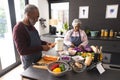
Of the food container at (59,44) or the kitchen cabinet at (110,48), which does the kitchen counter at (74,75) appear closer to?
the food container at (59,44)

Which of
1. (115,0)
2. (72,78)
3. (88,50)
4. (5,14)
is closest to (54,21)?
(5,14)

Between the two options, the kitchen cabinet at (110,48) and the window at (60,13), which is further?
the window at (60,13)

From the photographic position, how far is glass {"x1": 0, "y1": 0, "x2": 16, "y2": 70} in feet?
9.47

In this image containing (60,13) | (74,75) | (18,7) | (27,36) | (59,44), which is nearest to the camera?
(74,75)

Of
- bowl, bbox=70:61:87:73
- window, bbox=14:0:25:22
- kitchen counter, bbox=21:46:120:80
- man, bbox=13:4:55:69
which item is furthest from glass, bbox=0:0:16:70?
bowl, bbox=70:61:87:73

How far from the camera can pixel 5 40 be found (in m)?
3.08

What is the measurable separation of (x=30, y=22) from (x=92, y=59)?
0.97 meters

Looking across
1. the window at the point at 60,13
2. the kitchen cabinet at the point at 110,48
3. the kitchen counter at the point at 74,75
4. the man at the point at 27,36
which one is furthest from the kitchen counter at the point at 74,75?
the window at the point at 60,13

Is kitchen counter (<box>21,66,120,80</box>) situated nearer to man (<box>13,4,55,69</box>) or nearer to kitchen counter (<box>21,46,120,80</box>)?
kitchen counter (<box>21,46,120,80</box>)

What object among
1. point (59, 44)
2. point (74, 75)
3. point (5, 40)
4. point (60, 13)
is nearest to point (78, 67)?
point (74, 75)

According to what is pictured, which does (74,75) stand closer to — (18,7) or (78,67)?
(78,67)

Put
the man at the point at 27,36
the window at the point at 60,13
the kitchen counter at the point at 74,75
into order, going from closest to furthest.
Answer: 1. the kitchen counter at the point at 74,75
2. the man at the point at 27,36
3. the window at the point at 60,13

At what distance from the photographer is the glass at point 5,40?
114 inches

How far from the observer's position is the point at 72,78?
117cm
